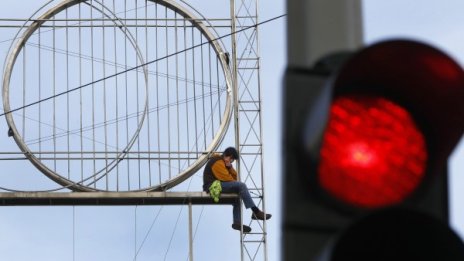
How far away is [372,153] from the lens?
109 inches

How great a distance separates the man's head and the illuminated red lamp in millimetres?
16777

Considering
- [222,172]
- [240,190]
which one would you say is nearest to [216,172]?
[222,172]

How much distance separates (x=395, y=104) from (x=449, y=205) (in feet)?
0.78

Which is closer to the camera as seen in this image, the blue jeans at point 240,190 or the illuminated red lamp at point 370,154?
the illuminated red lamp at point 370,154

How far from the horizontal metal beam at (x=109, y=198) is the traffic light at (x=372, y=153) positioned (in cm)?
1685

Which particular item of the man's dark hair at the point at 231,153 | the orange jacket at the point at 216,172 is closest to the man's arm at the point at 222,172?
the orange jacket at the point at 216,172

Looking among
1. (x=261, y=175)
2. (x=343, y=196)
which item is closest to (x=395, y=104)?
(x=343, y=196)

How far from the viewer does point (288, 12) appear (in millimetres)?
2734

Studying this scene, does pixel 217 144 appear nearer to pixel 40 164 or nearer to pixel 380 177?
pixel 40 164

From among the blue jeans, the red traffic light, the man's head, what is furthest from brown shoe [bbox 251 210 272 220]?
the red traffic light

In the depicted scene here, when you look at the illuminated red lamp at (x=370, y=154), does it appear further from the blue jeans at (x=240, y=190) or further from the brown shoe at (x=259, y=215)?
the brown shoe at (x=259, y=215)

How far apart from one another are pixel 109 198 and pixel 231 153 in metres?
1.73

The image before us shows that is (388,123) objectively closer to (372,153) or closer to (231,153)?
(372,153)

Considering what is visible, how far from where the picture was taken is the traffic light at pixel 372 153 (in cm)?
262
